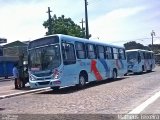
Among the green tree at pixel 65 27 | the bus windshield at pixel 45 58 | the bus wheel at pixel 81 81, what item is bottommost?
the bus wheel at pixel 81 81

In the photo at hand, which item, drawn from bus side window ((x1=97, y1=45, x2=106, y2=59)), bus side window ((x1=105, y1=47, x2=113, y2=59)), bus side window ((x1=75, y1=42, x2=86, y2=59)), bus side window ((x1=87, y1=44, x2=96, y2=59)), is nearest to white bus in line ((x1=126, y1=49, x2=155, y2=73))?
bus side window ((x1=105, y1=47, x2=113, y2=59))

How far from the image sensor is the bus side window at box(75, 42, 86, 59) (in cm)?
2008

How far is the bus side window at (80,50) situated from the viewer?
20.1m

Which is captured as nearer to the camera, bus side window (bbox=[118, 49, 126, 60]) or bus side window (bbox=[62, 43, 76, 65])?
bus side window (bbox=[62, 43, 76, 65])

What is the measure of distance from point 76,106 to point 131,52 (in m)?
25.2

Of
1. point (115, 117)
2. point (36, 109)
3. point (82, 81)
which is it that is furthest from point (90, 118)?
point (82, 81)

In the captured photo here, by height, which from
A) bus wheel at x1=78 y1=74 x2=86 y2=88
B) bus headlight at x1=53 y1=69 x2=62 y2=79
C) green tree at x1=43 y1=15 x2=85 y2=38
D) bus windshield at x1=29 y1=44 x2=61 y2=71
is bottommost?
bus wheel at x1=78 y1=74 x2=86 y2=88

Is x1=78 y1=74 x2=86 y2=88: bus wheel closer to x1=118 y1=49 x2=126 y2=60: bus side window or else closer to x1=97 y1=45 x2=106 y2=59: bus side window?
x1=97 y1=45 x2=106 y2=59: bus side window

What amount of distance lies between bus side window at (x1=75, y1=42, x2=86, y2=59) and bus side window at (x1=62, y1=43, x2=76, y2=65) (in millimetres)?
643

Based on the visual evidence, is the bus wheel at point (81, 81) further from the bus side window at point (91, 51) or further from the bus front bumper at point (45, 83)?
the bus front bumper at point (45, 83)

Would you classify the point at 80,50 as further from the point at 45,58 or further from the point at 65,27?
the point at 65,27

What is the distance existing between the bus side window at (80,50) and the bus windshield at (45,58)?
2017 millimetres

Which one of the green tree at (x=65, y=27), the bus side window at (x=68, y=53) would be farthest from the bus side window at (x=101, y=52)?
the green tree at (x=65, y=27)

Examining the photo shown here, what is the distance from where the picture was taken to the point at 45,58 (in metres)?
18.4
